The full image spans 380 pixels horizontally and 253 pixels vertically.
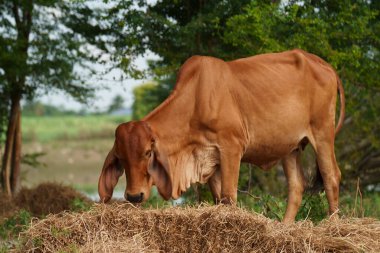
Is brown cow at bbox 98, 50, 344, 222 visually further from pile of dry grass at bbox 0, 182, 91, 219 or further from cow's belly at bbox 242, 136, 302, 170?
pile of dry grass at bbox 0, 182, 91, 219

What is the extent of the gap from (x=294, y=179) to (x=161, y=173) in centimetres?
249

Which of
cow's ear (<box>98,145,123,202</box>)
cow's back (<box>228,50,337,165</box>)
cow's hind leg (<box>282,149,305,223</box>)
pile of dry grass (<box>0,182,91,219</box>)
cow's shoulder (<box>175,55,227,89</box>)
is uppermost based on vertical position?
cow's shoulder (<box>175,55,227,89</box>)

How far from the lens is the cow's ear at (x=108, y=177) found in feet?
32.5

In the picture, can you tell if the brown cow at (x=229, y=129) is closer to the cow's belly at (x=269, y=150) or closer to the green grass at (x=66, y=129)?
the cow's belly at (x=269, y=150)

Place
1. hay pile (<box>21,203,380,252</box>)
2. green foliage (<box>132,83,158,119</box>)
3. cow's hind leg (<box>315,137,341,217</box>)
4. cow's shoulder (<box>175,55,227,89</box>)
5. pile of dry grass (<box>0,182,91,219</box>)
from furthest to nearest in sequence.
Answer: green foliage (<box>132,83,158,119</box>) < pile of dry grass (<box>0,182,91,219</box>) < cow's hind leg (<box>315,137,341,217</box>) < cow's shoulder (<box>175,55,227,89</box>) < hay pile (<box>21,203,380,252</box>)

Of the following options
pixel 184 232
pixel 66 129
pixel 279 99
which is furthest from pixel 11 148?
pixel 66 129

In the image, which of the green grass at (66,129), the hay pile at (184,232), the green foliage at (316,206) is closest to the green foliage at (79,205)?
the green foliage at (316,206)

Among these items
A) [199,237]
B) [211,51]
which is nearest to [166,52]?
[211,51]

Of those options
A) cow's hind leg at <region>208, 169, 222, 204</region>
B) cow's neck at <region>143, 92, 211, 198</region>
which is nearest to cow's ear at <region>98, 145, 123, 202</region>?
cow's neck at <region>143, 92, 211, 198</region>

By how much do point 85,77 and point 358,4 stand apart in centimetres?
655

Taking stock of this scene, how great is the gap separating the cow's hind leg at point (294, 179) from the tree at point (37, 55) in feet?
20.7

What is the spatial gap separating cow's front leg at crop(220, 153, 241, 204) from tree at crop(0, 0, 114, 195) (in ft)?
24.1

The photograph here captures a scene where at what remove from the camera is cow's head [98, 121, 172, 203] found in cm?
954

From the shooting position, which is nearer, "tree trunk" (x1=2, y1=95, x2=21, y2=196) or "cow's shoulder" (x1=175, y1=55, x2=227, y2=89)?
"cow's shoulder" (x1=175, y1=55, x2=227, y2=89)
